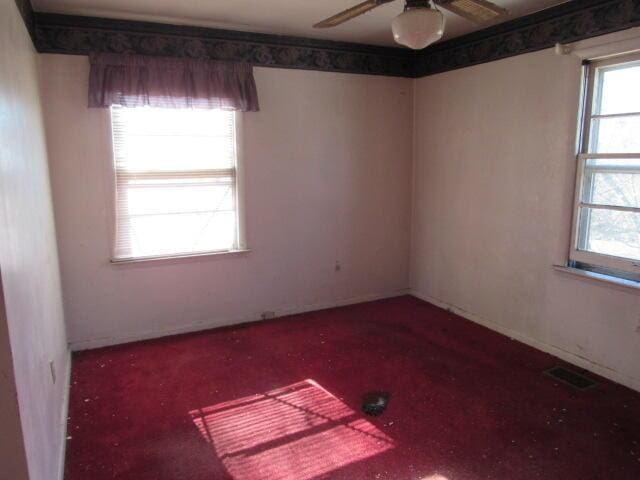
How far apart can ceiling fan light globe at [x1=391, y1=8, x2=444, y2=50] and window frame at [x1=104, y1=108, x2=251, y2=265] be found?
2.05 meters

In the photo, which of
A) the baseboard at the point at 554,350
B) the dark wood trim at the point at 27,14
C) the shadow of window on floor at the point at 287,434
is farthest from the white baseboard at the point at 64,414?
the baseboard at the point at 554,350

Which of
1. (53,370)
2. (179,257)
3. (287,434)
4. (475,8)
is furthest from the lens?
(179,257)

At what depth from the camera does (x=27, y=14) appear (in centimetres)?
272

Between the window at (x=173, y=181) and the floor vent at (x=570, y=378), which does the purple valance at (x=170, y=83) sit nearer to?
the window at (x=173, y=181)

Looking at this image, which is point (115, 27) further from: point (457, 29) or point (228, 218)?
point (457, 29)

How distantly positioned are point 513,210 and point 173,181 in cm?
269

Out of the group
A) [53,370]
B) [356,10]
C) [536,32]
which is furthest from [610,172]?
[53,370]

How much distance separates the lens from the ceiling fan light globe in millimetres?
1903

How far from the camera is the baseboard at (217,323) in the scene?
139 inches

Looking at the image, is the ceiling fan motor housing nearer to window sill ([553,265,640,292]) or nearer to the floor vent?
window sill ([553,265,640,292])

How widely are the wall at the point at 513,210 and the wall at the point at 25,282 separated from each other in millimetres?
3186

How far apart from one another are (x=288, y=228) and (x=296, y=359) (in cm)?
126

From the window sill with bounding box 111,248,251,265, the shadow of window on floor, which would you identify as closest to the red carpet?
the shadow of window on floor

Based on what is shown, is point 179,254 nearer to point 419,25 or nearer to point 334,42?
point 334,42
